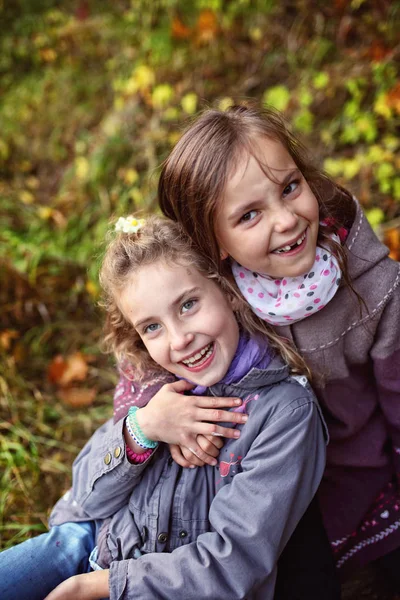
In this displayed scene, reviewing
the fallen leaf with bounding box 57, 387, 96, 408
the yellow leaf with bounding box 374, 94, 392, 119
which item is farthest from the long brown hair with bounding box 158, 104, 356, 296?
the yellow leaf with bounding box 374, 94, 392, 119

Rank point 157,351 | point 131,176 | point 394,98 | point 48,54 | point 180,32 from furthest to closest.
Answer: point 48,54 → point 180,32 → point 131,176 → point 394,98 → point 157,351

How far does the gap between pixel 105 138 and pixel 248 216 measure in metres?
3.21

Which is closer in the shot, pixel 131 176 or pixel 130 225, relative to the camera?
pixel 130 225

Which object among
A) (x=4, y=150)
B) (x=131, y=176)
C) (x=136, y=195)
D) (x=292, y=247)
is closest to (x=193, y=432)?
(x=292, y=247)

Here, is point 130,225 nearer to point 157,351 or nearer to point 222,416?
point 157,351

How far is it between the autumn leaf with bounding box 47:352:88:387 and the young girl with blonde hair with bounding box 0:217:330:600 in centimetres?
156

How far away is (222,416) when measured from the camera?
187 cm

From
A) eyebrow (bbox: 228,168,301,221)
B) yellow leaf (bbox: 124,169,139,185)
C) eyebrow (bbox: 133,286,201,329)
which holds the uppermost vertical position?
eyebrow (bbox: 228,168,301,221)

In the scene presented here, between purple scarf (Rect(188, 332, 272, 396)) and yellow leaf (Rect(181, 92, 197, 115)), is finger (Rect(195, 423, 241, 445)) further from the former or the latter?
yellow leaf (Rect(181, 92, 197, 115))

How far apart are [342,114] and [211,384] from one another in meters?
2.77

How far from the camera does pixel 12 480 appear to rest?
2.88 metres

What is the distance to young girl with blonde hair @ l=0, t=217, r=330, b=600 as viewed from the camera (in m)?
1.70

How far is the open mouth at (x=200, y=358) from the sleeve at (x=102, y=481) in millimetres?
354

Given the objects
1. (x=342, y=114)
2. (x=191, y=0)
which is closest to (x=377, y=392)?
(x=342, y=114)
